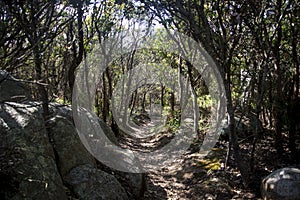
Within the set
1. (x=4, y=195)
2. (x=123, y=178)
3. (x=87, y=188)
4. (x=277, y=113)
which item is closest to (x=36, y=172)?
(x=4, y=195)

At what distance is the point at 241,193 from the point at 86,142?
12.1 ft

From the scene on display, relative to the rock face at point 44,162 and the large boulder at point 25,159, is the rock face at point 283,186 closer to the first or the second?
the rock face at point 44,162

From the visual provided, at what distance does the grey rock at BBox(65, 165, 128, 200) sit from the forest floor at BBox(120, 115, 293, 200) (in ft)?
3.37

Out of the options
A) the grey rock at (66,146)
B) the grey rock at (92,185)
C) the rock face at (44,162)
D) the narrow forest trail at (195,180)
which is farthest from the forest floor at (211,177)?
the grey rock at (66,146)

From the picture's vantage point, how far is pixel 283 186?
5387 mm

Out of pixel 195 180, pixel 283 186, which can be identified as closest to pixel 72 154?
pixel 195 180

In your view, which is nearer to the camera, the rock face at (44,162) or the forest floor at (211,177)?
the rock face at (44,162)

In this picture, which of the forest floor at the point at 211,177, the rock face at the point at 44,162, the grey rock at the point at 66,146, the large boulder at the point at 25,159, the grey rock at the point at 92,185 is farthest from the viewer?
the forest floor at the point at 211,177

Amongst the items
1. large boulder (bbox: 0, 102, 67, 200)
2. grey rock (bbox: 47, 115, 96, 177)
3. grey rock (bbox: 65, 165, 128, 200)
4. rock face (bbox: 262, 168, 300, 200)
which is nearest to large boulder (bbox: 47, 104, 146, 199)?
grey rock (bbox: 47, 115, 96, 177)

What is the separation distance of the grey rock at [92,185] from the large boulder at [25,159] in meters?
0.71

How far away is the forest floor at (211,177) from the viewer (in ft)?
21.4

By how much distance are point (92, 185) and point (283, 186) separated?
355 centimetres

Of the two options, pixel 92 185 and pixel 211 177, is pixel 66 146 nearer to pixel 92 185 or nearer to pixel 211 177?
pixel 92 185

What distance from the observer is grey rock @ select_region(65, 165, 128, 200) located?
17.2 feet
